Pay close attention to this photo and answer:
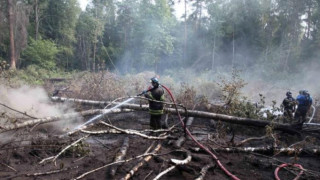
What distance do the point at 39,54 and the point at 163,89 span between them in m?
21.7

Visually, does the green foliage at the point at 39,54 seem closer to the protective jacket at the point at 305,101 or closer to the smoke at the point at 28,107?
the smoke at the point at 28,107

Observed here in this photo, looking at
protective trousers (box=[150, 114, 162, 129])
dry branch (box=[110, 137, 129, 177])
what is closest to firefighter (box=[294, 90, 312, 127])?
protective trousers (box=[150, 114, 162, 129])

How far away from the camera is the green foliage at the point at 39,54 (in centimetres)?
2547

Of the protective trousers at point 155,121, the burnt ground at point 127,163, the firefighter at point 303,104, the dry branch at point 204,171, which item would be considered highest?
the firefighter at point 303,104

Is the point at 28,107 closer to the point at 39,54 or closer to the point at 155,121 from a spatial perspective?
the point at 155,121

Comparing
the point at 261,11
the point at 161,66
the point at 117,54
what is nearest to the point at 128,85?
the point at 161,66

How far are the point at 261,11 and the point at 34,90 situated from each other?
28.2 m

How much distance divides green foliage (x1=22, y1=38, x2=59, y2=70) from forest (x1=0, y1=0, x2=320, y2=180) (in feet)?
0.45

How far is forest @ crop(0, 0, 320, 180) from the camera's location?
200 inches

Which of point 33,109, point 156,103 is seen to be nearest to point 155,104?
point 156,103

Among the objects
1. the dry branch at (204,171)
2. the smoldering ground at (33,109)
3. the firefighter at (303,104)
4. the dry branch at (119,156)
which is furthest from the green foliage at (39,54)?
the dry branch at (204,171)

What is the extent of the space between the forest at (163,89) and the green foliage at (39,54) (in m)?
0.14

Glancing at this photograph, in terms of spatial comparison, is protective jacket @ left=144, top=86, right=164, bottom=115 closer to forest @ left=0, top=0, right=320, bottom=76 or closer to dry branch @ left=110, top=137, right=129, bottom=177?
dry branch @ left=110, top=137, right=129, bottom=177

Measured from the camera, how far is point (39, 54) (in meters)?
25.8
